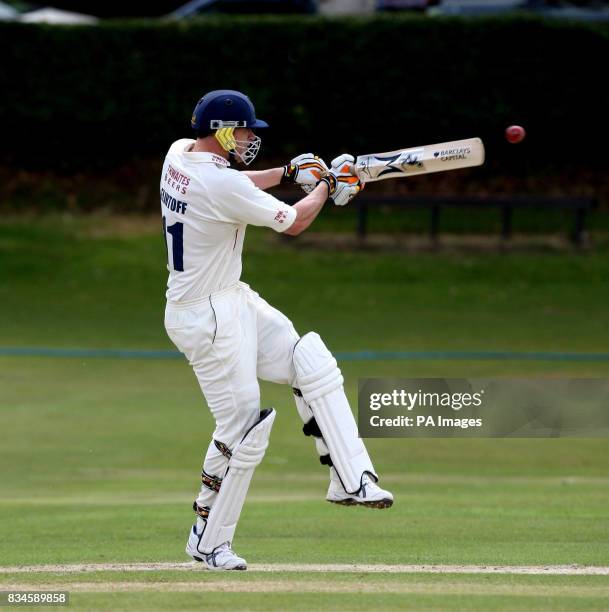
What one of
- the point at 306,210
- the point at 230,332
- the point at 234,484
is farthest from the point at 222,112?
the point at 234,484

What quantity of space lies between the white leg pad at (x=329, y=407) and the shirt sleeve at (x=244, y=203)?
1.80ft

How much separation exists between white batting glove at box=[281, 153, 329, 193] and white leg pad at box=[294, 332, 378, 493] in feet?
2.48

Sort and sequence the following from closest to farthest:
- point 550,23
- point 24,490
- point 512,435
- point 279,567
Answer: point 279,567 < point 24,490 < point 512,435 < point 550,23

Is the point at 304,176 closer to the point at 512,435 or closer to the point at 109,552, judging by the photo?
the point at 109,552

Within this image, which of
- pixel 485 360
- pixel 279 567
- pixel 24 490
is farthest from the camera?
pixel 485 360

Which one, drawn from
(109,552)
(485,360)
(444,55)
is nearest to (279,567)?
(109,552)

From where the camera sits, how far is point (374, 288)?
16219 mm

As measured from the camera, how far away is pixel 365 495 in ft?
18.7

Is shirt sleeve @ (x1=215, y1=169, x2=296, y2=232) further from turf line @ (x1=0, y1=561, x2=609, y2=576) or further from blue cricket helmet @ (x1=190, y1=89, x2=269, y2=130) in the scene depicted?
turf line @ (x1=0, y1=561, x2=609, y2=576)

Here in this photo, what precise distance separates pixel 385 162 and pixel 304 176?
1.26 feet

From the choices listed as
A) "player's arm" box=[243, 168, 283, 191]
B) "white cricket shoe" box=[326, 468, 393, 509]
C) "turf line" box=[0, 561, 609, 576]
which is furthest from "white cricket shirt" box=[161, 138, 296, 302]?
"turf line" box=[0, 561, 609, 576]

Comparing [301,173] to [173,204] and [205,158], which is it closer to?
[205,158]

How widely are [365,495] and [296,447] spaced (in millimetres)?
4096

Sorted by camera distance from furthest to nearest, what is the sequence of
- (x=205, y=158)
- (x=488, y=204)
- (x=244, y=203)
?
(x=488, y=204), (x=205, y=158), (x=244, y=203)
